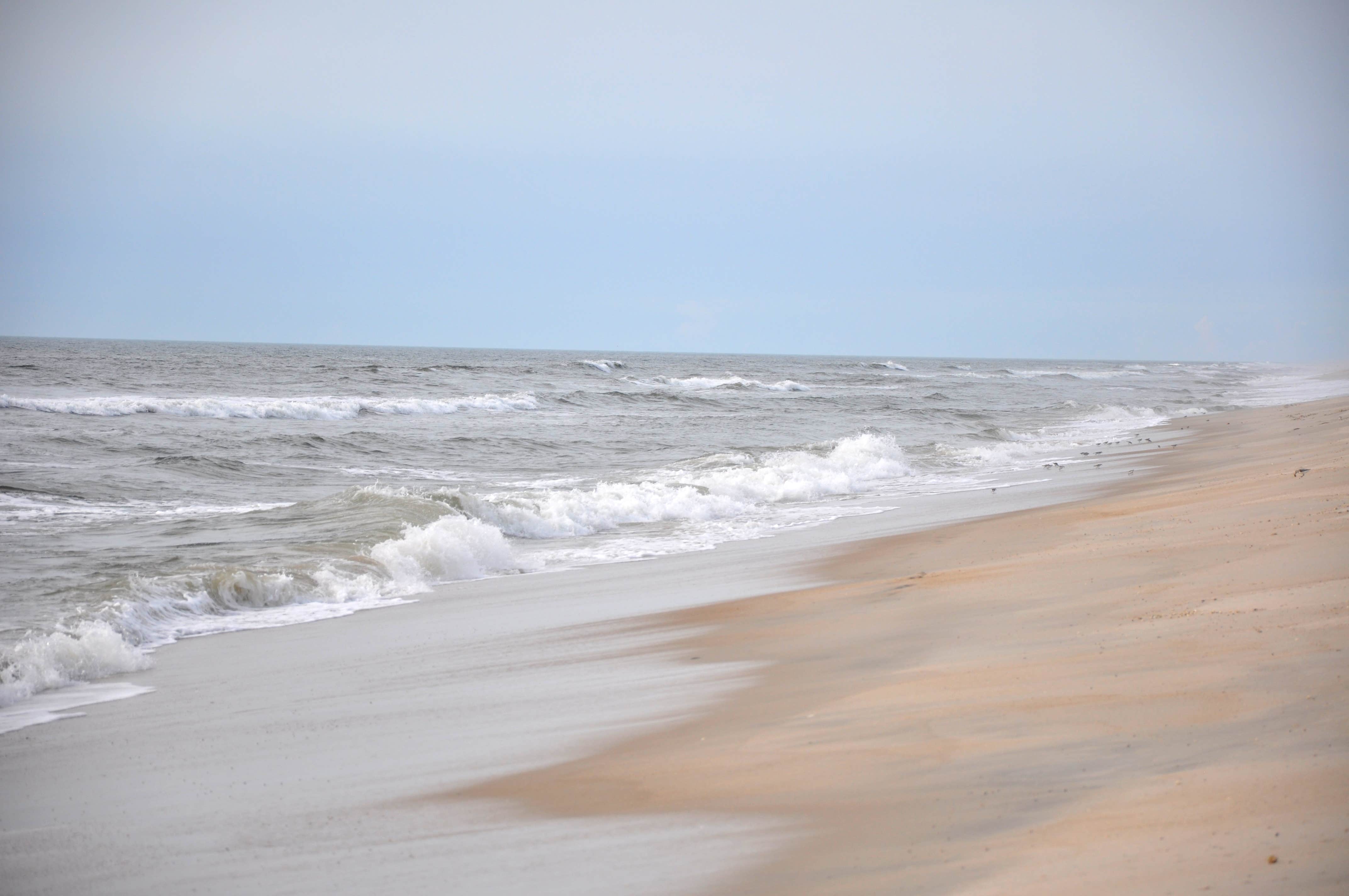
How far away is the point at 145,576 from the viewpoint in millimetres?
8227

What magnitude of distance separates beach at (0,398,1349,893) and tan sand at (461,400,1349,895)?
15 mm

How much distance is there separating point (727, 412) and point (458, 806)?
32168 mm

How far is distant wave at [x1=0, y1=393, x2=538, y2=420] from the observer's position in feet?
91.4

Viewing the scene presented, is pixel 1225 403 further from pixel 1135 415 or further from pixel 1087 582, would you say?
pixel 1087 582

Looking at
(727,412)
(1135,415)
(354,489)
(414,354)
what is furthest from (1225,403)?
(414,354)

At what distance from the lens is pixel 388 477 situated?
1722 centimetres

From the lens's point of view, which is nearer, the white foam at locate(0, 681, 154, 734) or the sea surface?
the white foam at locate(0, 681, 154, 734)

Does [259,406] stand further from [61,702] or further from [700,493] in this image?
[61,702]

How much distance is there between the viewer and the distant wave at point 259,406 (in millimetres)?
→ 27844

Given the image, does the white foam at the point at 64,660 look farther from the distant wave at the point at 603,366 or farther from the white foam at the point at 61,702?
the distant wave at the point at 603,366

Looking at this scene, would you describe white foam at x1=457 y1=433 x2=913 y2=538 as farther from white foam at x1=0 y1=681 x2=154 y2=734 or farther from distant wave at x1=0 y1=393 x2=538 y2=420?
distant wave at x1=0 y1=393 x2=538 y2=420

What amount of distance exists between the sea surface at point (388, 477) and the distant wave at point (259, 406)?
0.51 feet

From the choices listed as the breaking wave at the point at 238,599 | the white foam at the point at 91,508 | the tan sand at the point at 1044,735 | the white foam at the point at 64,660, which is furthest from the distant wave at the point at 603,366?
the tan sand at the point at 1044,735

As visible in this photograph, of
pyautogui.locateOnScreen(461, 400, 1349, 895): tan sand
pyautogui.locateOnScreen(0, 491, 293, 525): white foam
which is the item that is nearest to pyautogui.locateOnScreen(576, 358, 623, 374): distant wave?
pyautogui.locateOnScreen(0, 491, 293, 525): white foam
